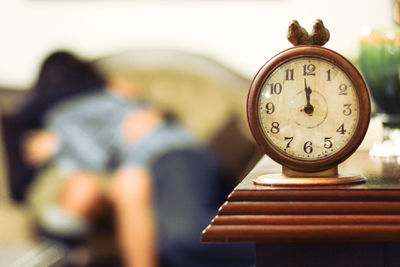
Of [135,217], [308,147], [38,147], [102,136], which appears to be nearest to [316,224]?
[308,147]

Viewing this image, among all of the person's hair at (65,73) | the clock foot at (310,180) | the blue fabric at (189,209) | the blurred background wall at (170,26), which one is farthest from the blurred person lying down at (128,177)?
the clock foot at (310,180)

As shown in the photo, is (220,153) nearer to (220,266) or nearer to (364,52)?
(220,266)

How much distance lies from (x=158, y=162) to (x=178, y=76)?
602 millimetres

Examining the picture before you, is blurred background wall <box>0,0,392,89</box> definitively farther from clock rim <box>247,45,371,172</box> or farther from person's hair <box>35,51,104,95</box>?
clock rim <box>247,45,371,172</box>

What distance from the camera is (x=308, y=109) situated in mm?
629

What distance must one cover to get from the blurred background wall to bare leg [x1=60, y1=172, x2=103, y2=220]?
79cm

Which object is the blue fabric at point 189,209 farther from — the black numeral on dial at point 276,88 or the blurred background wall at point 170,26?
the black numeral on dial at point 276,88

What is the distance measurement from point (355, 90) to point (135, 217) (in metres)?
1.43

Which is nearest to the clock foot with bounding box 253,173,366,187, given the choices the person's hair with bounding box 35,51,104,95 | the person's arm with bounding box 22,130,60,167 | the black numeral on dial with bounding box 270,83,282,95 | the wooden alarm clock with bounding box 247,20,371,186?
the wooden alarm clock with bounding box 247,20,371,186

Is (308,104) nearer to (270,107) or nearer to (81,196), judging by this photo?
(270,107)

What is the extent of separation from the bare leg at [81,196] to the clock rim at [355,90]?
1416mm

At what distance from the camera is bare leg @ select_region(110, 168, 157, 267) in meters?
Result: 1.88

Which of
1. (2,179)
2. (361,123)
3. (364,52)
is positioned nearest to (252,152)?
(2,179)

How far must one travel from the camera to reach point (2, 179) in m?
2.46
